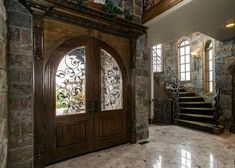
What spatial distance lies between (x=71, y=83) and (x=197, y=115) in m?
4.18

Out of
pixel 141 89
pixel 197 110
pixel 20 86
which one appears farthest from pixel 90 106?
pixel 197 110

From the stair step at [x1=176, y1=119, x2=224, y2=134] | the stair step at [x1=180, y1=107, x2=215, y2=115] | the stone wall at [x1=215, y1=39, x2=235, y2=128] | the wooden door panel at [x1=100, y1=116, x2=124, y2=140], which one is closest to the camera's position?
the wooden door panel at [x1=100, y1=116, x2=124, y2=140]

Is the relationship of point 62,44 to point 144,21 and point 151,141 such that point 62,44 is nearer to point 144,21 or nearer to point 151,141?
point 144,21

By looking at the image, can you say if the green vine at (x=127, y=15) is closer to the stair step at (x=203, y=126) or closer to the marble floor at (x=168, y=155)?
the marble floor at (x=168, y=155)

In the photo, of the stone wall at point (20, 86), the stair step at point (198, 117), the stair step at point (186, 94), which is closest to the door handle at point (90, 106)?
the stone wall at point (20, 86)

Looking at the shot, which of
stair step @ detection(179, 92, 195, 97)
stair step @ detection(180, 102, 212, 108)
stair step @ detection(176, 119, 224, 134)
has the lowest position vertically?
stair step @ detection(176, 119, 224, 134)

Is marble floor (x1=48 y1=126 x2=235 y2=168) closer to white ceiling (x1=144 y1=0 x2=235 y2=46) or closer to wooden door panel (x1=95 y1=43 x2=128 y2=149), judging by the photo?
wooden door panel (x1=95 y1=43 x2=128 y2=149)

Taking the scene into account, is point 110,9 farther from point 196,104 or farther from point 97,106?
point 196,104

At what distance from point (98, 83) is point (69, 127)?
0.91 m

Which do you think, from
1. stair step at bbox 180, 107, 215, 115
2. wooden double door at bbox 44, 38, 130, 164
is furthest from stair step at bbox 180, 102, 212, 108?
wooden double door at bbox 44, 38, 130, 164

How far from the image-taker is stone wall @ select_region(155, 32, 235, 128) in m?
4.91

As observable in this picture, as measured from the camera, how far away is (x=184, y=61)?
8281 millimetres

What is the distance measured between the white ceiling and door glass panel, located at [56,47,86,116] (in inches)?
73.1

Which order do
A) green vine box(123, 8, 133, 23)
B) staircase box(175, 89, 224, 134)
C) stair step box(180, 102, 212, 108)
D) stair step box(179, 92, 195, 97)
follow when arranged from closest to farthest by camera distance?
green vine box(123, 8, 133, 23) < staircase box(175, 89, 224, 134) < stair step box(180, 102, 212, 108) < stair step box(179, 92, 195, 97)
